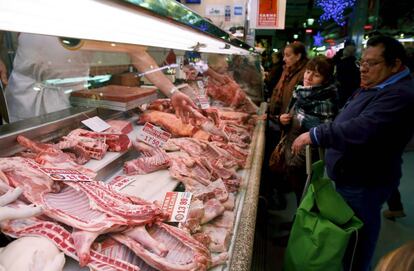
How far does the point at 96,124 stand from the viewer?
2.20 metres

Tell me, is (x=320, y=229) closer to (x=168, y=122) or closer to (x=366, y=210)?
(x=366, y=210)

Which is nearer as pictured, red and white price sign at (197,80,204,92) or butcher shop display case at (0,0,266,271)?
butcher shop display case at (0,0,266,271)

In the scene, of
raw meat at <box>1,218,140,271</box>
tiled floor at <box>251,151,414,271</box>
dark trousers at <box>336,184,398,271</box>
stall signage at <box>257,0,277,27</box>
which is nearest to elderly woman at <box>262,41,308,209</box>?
tiled floor at <box>251,151,414,271</box>

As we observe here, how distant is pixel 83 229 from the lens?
117 centimetres

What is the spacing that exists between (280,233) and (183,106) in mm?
2139

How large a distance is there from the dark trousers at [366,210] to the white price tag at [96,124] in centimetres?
203

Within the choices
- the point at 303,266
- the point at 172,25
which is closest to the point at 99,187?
the point at 172,25

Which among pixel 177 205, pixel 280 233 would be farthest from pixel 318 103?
pixel 177 205

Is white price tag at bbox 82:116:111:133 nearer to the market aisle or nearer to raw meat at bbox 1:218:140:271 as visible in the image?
raw meat at bbox 1:218:140:271

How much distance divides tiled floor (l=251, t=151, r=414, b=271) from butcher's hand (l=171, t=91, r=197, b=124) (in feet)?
5.24

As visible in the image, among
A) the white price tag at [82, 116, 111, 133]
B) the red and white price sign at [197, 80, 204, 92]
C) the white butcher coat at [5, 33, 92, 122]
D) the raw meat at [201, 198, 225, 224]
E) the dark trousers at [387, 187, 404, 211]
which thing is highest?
the white butcher coat at [5, 33, 92, 122]

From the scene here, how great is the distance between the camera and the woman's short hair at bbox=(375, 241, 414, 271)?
2.79 feet

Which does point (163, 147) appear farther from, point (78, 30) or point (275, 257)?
point (275, 257)

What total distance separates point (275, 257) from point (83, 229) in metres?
2.80
